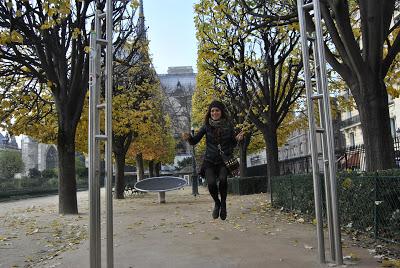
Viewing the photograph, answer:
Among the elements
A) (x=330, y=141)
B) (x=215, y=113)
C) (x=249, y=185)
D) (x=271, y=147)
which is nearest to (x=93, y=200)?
(x=215, y=113)

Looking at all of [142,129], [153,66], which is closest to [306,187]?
[142,129]

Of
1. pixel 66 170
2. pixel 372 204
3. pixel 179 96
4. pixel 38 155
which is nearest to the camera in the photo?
pixel 372 204

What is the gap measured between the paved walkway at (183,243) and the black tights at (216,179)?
1.03 meters

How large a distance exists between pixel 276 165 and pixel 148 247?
13790 mm

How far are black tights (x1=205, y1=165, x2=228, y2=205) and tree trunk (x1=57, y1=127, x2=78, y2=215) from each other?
10.8 meters

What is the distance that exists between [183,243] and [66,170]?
9403 mm

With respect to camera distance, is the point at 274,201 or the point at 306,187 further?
the point at 274,201

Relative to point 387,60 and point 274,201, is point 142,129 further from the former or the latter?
point 387,60

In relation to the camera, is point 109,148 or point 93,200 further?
point 109,148

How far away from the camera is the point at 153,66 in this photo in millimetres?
30312

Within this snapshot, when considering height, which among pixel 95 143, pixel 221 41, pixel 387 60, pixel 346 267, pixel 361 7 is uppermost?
pixel 221 41

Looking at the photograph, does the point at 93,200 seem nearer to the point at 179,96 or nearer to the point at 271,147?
the point at 271,147

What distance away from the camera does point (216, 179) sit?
730 cm

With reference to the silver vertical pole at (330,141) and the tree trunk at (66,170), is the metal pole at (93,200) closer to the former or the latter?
the silver vertical pole at (330,141)
